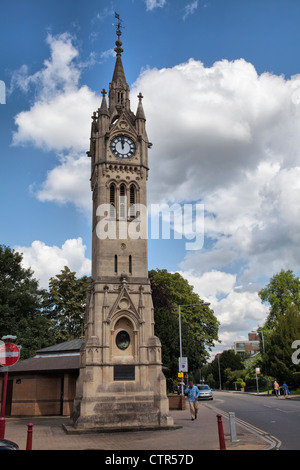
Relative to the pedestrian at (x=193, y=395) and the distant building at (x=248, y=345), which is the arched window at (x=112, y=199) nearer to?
the pedestrian at (x=193, y=395)

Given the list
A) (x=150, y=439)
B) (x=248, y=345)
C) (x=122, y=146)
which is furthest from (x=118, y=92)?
(x=248, y=345)

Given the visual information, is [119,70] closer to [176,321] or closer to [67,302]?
[176,321]

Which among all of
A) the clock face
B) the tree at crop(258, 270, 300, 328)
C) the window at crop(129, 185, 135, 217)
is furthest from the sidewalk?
the tree at crop(258, 270, 300, 328)

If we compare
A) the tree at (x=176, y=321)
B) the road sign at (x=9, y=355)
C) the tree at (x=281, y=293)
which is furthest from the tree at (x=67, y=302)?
the road sign at (x=9, y=355)

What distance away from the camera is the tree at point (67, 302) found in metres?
52.5

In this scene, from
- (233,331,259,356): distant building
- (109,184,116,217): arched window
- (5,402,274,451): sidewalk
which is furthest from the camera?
(233,331,259,356): distant building

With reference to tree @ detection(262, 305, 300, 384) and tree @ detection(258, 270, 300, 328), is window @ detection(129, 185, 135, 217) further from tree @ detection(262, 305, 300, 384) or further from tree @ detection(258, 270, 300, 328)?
tree @ detection(258, 270, 300, 328)

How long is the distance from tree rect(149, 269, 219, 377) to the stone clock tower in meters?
19.1

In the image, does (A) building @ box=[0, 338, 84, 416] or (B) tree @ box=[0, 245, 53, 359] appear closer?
(A) building @ box=[0, 338, 84, 416]

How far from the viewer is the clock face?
90.0 feet

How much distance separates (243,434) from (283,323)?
4000cm

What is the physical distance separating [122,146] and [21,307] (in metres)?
24.0

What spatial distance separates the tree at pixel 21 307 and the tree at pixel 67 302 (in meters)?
5.64
